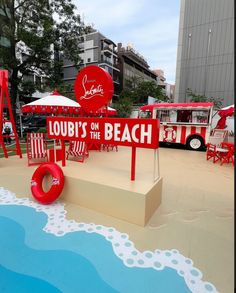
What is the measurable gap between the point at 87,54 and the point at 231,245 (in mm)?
44021

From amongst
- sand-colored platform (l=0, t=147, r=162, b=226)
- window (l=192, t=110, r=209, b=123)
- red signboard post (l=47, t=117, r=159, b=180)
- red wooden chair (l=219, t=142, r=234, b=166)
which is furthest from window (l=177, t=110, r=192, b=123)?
red signboard post (l=47, t=117, r=159, b=180)

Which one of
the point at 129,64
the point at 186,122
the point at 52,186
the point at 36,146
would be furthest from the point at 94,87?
the point at 129,64

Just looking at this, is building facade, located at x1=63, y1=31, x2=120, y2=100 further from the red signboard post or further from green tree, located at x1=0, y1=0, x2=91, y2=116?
the red signboard post

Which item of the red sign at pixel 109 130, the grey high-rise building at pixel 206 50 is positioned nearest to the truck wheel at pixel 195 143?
the red sign at pixel 109 130

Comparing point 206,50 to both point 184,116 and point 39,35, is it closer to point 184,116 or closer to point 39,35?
point 184,116

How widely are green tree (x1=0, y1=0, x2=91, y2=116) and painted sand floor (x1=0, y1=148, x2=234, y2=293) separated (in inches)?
446

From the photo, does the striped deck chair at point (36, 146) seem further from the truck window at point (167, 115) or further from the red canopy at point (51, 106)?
the truck window at point (167, 115)

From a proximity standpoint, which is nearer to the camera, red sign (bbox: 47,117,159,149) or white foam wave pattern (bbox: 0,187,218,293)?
white foam wave pattern (bbox: 0,187,218,293)

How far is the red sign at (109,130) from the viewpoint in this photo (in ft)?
10.6

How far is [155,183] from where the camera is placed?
338cm

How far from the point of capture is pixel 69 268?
2186 mm

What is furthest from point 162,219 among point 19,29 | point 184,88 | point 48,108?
point 184,88

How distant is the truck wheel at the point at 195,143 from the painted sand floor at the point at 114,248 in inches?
240

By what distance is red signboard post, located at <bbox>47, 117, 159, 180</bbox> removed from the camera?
3.24 m
